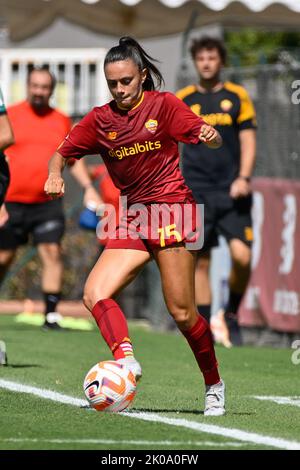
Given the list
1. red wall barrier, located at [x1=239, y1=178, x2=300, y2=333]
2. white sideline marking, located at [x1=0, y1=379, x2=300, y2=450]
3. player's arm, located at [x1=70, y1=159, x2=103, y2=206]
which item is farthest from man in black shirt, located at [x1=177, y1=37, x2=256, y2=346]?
white sideline marking, located at [x1=0, y1=379, x2=300, y2=450]

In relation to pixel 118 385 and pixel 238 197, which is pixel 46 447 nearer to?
pixel 118 385

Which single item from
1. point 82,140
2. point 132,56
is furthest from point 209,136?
point 82,140

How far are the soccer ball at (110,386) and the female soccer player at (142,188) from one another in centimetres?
15

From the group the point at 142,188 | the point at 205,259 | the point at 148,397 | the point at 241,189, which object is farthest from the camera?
the point at 205,259

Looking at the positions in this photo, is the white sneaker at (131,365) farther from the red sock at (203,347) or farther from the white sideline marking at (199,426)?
the red sock at (203,347)

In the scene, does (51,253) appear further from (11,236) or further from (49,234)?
(11,236)

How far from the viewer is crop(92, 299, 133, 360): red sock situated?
24.0 ft

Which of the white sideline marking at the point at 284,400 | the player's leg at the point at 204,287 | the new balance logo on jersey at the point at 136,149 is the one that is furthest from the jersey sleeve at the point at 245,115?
the new balance logo on jersey at the point at 136,149

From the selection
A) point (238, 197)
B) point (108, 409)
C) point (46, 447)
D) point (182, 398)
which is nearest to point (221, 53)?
point (238, 197)

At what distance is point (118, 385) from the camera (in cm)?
709

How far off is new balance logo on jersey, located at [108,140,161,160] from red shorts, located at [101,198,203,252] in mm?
282

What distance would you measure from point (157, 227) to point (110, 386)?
35.3 inches

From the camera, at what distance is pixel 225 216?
1212 cm

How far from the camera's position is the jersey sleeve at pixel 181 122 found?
7395mm
